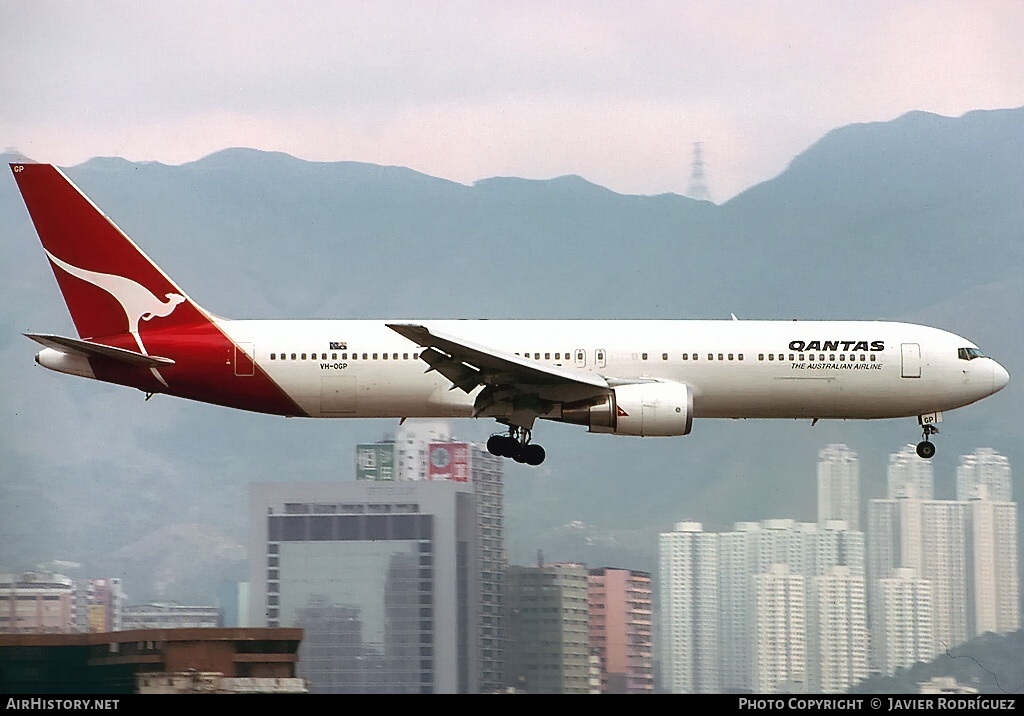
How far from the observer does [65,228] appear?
115 feet

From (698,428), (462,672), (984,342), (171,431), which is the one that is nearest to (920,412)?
(462,672)

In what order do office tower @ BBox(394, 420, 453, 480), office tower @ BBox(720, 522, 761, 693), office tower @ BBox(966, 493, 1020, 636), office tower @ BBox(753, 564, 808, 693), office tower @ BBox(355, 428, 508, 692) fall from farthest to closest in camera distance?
office tower @ BBox(394, 420, 453, 480) < office tower @ BBox(355, 428, 508, 692) < office tower @ BBox(966, 493, 1020, 636) < office tower @ BBox(720, 522, 761, 693) < office tower @ BBox(753, 564, 808, 693)

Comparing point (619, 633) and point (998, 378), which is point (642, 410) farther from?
point (619, 633)

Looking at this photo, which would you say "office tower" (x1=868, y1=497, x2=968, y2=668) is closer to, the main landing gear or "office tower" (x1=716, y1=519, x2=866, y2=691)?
"office tower" (x1=716, y1=519, x2=866, y2=691)

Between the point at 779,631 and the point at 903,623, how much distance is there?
28.0ft

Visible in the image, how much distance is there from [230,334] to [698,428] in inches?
4401

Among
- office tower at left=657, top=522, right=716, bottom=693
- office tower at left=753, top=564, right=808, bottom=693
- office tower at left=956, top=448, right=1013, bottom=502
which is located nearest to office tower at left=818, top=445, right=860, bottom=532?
office tower at left=753, top=564, right=808, bottom=693

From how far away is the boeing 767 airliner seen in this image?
1275 inches

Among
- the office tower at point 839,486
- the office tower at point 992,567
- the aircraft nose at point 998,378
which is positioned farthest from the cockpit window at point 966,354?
the office tower at point 839,486

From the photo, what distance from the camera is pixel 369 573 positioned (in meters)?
97.4

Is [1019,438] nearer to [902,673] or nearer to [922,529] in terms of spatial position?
[922,529]

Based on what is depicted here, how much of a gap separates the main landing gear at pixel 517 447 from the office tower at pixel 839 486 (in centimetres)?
7326

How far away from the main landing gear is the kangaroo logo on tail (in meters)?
8.61

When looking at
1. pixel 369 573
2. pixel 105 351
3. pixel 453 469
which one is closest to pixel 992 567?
pixel 453 469
